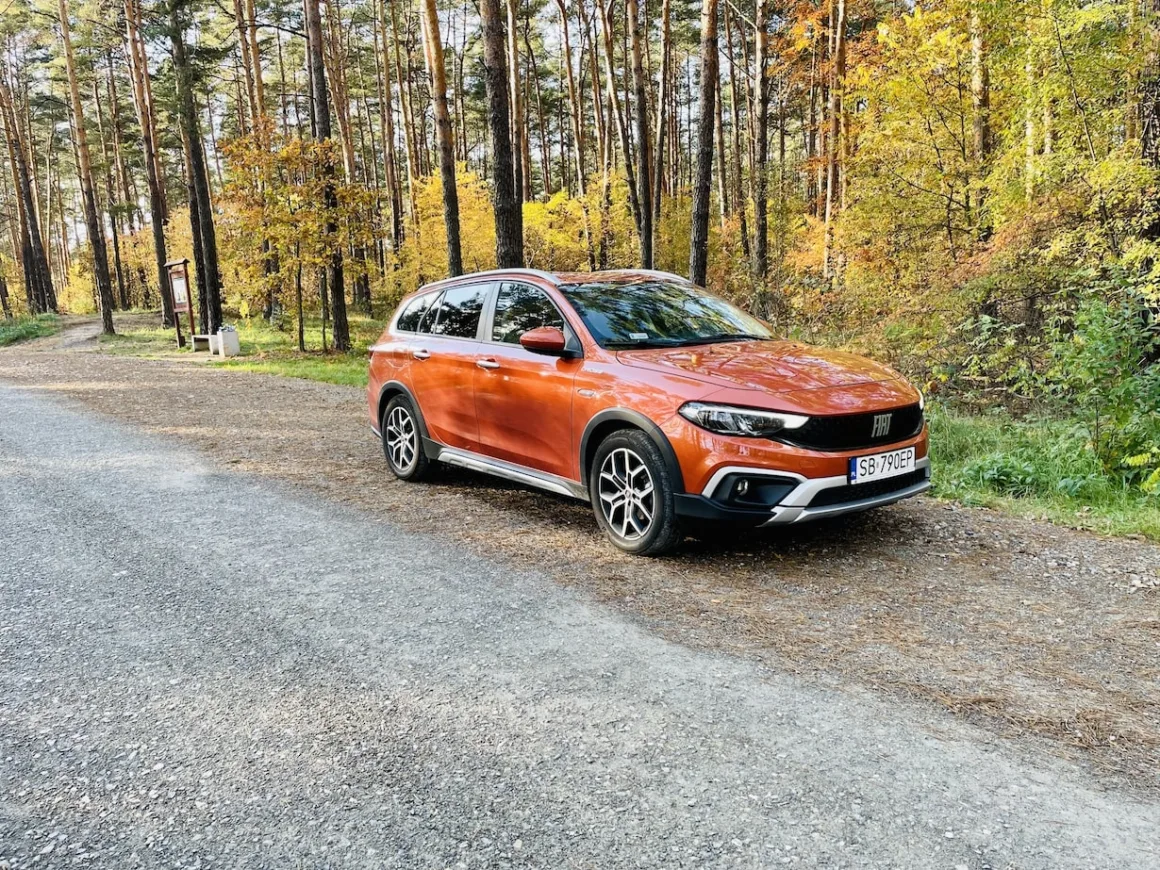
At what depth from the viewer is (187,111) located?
65.8ft

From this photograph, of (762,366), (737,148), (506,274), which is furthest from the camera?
(737,148)

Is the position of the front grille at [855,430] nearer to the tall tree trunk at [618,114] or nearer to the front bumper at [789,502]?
the front bumper at [789,502]

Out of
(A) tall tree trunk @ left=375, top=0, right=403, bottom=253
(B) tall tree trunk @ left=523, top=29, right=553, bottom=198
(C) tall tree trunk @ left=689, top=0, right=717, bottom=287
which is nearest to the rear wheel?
(C) tall tree trunk @ left=689, top=0, right=717, bottom=287

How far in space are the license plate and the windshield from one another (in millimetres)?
1376

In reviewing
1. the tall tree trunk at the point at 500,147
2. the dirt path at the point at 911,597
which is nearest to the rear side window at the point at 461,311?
the dirt path at the point at 911,597

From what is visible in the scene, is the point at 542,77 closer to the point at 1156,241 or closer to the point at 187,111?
the point at 187,111

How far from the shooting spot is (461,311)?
19.7ft

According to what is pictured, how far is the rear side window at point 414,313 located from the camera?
6.51 metres

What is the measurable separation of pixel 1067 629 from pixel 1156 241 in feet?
16.9

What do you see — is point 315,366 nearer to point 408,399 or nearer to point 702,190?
point 702,190

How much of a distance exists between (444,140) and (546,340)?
11.6 m

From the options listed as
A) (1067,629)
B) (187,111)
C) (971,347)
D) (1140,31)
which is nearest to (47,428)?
(1067,629)

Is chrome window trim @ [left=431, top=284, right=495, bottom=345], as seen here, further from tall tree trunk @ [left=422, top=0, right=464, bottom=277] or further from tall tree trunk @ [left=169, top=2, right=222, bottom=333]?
tall tree trunk @ [left=169, top=2, right=222, bottom=333]

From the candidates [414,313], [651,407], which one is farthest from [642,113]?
[651,407]
